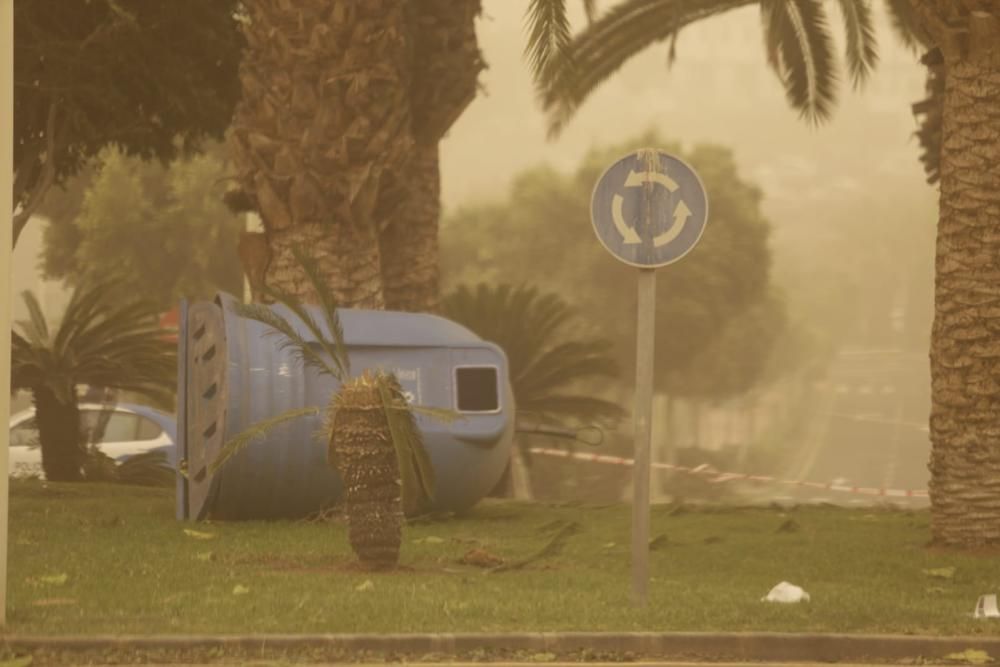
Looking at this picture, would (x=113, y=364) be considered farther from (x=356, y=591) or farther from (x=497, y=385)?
(x=356, y=591)

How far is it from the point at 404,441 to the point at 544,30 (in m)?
5.96

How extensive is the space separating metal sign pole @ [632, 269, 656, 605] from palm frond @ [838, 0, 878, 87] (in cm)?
1448

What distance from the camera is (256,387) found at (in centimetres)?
1455

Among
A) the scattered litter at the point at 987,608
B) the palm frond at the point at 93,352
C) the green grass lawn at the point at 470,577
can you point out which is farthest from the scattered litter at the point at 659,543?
the palm frond at the point at 93,352

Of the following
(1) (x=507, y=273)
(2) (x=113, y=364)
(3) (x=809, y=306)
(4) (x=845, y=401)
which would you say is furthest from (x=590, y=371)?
(3) (x=809, y=306)

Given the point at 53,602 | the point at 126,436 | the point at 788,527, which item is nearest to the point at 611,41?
the point at 126,436

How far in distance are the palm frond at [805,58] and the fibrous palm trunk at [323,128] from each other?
24.3 feet

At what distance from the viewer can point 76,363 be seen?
21531 mm

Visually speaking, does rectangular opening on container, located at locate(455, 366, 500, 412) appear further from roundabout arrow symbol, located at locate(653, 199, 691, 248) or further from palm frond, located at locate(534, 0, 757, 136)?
palm frond, located at locate(534, 0, 757, 136)

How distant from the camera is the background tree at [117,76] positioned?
20438mm

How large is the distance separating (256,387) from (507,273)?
6430 cm

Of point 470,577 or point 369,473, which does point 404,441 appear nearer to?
point 369,473

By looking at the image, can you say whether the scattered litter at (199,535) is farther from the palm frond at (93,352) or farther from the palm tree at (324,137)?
the palm frond at (93,352)

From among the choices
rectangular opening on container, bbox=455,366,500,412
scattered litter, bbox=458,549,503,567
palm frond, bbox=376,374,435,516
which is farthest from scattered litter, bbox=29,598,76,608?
rectangular opening on container, bbox=455,366,500,412
